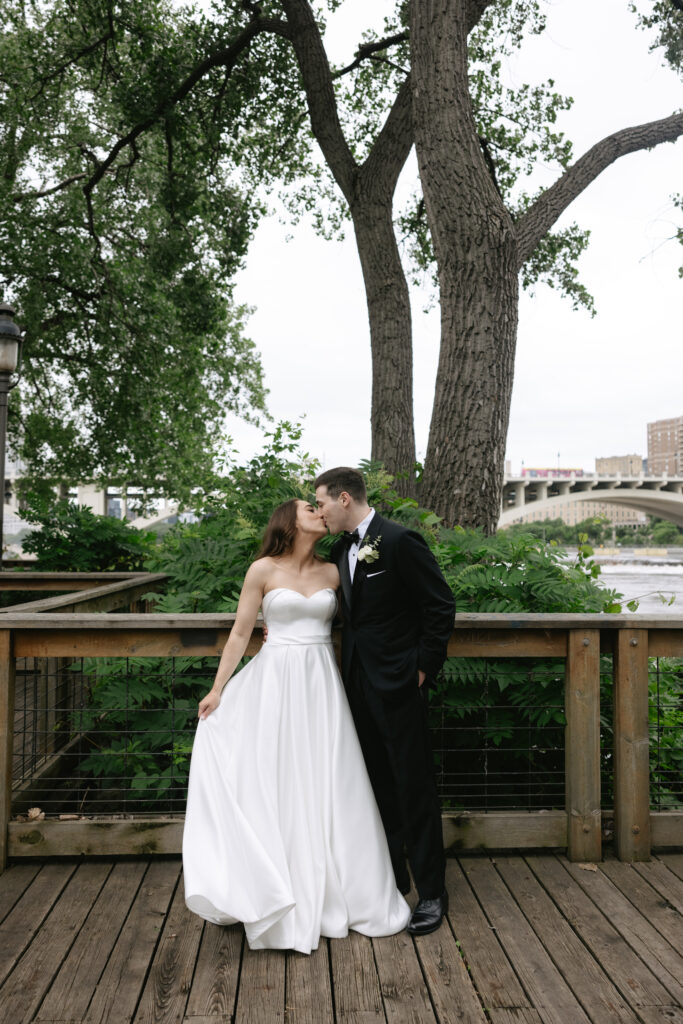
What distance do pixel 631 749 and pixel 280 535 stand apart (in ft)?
6.34

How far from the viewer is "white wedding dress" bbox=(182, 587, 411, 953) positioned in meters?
2.79

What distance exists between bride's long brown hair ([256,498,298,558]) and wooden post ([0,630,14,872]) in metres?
1.29

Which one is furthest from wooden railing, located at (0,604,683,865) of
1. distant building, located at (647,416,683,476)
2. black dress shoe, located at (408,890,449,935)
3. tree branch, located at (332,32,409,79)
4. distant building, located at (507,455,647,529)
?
distant building, located at (647,416,683,476)

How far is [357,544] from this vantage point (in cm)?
320

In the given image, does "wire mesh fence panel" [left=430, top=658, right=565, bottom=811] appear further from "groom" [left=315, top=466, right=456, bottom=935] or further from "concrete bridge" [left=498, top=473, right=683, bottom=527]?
"concrete bridge" [left=498, top=473, right=683, bottom=527]

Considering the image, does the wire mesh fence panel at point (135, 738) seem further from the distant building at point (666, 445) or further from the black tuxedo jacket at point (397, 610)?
the distant building at point (666, 445)

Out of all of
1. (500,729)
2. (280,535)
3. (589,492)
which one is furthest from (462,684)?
(589,492)

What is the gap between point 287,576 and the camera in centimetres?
321

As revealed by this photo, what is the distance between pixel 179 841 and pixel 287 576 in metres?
1.37

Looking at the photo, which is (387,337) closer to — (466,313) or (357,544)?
(466,313)

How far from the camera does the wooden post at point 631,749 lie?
3.52 meters

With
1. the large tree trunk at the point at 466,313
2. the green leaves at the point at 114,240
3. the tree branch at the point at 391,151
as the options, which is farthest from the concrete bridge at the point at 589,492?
the large tree trunk at the point at 466,313

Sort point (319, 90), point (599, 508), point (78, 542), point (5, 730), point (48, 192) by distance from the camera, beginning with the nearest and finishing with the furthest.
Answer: point (5, 730)
point (319, 90)
point (78, 542)
point (48, 192)
point (599, 508)

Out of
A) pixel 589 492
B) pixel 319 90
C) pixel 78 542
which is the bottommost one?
pixel 78 542
